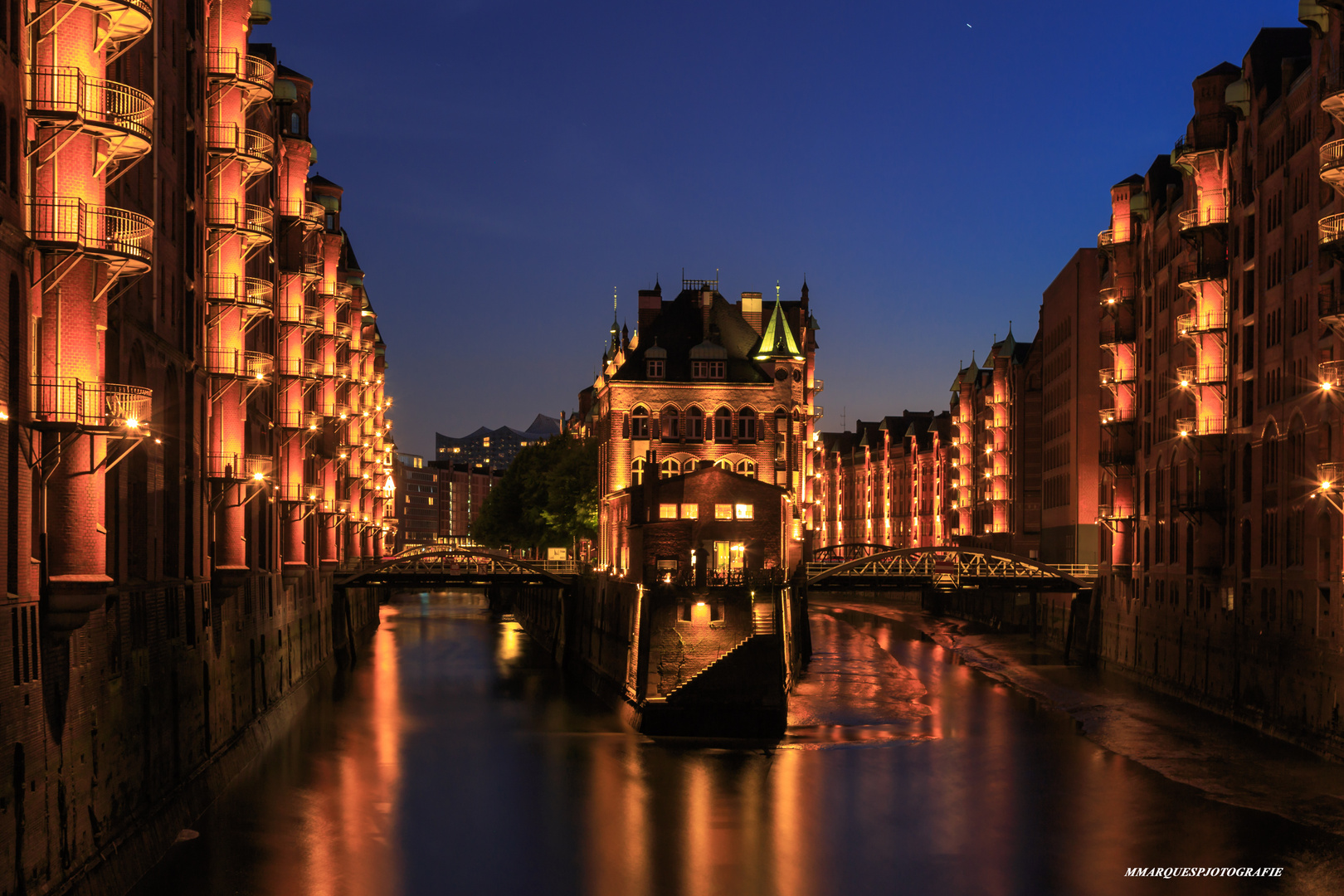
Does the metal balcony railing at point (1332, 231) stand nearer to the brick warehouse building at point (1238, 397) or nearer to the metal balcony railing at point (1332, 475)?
the brick warehouse building at point (1238, 397)

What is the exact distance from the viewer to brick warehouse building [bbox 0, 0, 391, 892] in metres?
27.8

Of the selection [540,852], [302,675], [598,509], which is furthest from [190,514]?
[598,509]

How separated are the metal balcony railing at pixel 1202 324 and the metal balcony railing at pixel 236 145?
135ft

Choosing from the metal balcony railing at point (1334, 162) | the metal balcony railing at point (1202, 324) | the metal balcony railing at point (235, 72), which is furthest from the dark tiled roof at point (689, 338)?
the metal balcony railing at point (1334, 162)

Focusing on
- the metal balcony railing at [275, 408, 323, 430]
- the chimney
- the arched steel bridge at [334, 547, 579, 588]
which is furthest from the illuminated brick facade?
the metal balcony railing at [275, 408, 323, 430]

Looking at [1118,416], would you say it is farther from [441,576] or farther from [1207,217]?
[441,576]

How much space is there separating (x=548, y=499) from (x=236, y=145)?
65435mm

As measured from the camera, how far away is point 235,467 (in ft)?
164

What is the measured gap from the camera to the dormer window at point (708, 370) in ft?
302

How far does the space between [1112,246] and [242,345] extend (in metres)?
53.7

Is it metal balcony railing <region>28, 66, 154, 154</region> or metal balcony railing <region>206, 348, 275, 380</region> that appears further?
metal balcony railing <region>206, 348, 275, 380</region>

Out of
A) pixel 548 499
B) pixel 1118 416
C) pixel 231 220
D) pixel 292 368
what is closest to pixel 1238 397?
pixel 1118 416

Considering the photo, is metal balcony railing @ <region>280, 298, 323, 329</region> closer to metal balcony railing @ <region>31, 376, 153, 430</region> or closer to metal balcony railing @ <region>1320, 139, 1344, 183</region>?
metal balcony railing @ <region>31, 376, 153, 430</region>

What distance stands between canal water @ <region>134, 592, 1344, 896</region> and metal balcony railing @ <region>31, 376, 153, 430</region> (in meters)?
11.3
